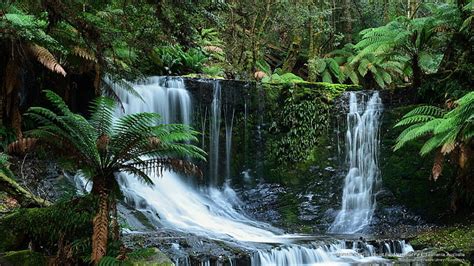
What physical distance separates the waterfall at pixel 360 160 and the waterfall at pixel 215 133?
2925 mm

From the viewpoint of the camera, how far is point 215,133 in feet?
36.8

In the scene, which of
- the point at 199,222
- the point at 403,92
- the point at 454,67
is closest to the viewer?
the point at 199,222

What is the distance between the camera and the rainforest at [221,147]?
15.3 ft

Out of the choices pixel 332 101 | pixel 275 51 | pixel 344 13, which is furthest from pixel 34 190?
pixel 344 13

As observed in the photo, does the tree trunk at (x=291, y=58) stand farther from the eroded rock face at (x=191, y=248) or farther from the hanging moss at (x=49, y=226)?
the hanging moss at (x=49, y=226)

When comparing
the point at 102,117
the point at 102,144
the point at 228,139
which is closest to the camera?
the point at 102,144

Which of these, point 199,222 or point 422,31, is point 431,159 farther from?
point 199,222

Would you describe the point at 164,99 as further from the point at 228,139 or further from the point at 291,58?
the point at 291,58

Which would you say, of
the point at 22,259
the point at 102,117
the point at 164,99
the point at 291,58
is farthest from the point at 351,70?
the point at 22,259

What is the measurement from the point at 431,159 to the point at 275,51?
29.3ft

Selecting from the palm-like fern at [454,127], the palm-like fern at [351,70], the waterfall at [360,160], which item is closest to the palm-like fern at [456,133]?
the palm-like fern at [454,127]

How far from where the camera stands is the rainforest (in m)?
4.67

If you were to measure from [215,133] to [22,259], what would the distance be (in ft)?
23.3

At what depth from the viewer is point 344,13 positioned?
17281 mm
